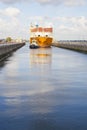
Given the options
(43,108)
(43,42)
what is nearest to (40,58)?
(43,108)

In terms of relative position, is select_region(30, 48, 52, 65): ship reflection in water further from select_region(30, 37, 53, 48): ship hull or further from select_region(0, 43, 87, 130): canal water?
select_region(30, 37, 53, 48): ship hull

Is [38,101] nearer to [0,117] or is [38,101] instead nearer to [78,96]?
[78,96]

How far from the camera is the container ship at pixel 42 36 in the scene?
431 ft

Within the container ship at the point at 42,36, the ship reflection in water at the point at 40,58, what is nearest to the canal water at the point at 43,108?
the ship reflection in water at the point at 40,58

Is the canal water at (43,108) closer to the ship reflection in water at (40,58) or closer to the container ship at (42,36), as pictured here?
the ship reflection in water at (40,58)

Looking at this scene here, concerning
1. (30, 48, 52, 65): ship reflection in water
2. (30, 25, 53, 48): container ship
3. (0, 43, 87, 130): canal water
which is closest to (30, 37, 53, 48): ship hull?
(30, 25, 53, 48): container ship

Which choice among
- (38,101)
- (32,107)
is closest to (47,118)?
(32,107)

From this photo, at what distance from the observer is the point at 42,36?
13888cm

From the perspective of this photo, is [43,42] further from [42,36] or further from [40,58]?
[40,58]

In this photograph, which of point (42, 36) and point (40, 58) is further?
point (42, 36)

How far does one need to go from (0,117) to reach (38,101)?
278 cm

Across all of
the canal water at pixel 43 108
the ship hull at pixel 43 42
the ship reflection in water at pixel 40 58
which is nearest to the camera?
the canal water at pixel 43 108

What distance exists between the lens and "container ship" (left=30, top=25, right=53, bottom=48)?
431ft

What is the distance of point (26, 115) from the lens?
9484 mm
